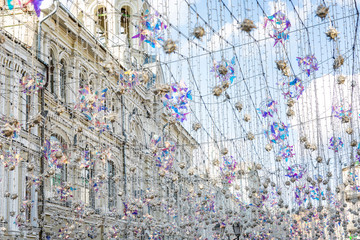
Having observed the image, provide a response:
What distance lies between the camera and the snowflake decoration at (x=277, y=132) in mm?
16922

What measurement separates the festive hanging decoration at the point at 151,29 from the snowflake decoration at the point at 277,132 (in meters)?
5.91

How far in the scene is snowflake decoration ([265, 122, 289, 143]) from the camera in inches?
666

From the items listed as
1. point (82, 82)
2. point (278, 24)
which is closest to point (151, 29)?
point (278, 24)

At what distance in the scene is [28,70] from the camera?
1880 cm

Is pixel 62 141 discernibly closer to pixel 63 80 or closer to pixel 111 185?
pixel 63 80

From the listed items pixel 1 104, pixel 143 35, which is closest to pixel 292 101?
pixel 143 35

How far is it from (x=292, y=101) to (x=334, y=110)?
4.80 meters

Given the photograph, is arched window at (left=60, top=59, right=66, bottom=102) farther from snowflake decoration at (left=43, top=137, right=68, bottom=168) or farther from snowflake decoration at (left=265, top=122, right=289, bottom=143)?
snowflake decoration at (left=265, top=122, right=289, bottom=143)

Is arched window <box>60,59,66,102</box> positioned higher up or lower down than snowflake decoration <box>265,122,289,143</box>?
higher up

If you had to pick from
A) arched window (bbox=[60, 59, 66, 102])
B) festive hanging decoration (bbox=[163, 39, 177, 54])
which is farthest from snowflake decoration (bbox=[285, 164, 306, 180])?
festive hanging decoration (bbox=[163, 39, 177, 54])

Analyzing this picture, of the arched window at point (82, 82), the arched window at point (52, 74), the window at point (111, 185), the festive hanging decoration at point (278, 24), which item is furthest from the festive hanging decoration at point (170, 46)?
the window at point (111, 185)

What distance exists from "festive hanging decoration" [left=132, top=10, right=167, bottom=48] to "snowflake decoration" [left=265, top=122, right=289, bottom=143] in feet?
19.4

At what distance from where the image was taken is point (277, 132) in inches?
676

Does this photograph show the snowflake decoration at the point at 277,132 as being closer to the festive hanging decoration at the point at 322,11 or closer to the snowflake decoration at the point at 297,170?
the snowflake decoration at the point at 297,170
